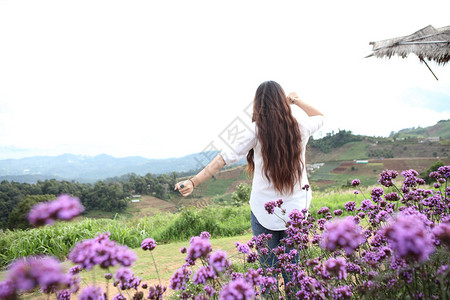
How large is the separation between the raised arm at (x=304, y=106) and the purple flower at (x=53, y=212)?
7.58ft

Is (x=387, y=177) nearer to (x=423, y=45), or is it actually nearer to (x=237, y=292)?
(x=237, y=292)

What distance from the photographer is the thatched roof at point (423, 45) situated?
5.54 metres

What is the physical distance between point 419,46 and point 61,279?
7896 millimetres

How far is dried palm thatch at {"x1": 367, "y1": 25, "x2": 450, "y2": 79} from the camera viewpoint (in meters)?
5.55

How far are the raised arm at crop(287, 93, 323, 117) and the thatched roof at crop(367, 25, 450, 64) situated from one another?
5.32m

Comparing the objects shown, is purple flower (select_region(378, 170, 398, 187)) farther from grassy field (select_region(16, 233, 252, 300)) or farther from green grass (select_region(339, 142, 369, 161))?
green grass (select_region(339, 142, 369, 161))

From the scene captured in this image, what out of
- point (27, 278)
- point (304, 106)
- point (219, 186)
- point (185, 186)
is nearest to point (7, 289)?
point (27, 278)

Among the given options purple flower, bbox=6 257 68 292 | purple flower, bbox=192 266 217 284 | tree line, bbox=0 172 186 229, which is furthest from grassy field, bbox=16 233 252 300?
tree line, bbox=0 172 186 229

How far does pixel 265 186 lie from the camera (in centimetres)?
235

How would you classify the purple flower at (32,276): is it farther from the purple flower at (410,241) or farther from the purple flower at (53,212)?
the purple flower at (410,241)

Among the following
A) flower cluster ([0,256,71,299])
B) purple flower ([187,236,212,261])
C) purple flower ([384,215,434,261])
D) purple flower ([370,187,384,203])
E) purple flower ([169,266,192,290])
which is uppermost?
flower cluster ([0,256,71,299])

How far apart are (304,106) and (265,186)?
1006 millimetres

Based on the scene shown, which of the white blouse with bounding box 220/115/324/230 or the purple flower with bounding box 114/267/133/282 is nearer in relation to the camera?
the purple flower with bounding box 114/267/133/282

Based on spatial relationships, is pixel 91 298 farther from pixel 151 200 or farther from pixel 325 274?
pixel 151 200
